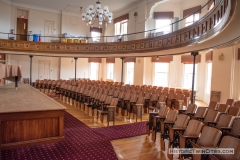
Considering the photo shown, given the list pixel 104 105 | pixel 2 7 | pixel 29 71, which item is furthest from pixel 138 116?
pixel 2 7

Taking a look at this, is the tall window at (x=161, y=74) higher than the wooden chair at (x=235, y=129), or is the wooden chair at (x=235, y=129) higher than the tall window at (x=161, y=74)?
the tall window at (x=161, y=74)

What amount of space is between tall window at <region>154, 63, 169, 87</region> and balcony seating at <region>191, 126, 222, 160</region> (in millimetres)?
9934

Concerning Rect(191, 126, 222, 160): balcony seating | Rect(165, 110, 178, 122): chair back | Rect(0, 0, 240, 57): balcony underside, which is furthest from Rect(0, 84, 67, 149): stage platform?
Rect(0, 0, 240, 57): balcony underside

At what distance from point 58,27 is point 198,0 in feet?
35.5

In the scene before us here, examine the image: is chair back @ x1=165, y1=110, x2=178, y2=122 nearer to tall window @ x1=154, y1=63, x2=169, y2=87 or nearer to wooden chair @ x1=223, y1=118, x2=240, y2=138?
wooden chair @ x1=223, y1=118, x2=240, y2=138

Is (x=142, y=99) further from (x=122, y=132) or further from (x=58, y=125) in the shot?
(x=58, y=125)

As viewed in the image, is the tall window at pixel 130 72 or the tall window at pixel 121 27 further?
the tall window at pixel 121 27

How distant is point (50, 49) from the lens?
517 inches

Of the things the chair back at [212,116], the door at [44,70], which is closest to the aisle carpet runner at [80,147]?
the chair back at [212,116]

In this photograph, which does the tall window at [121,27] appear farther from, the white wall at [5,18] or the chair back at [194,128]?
the chair back at [194,128]

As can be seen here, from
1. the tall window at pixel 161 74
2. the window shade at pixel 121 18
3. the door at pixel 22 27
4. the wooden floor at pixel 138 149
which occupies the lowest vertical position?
the wooden floor at pixel 138 149

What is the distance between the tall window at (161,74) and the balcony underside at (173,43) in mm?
1939

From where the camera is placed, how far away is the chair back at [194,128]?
10.6ft

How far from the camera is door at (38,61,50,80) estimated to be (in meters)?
15.3
